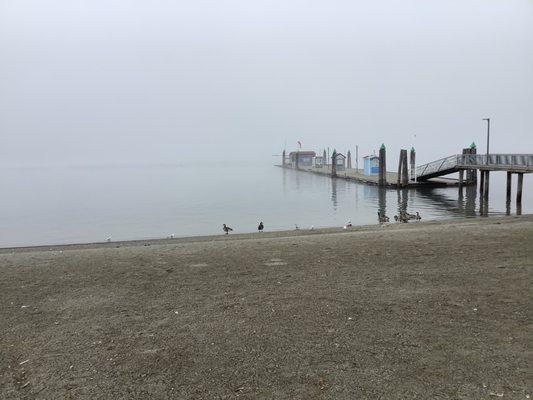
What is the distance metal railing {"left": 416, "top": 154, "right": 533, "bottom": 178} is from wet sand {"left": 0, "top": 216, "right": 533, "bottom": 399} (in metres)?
27.7

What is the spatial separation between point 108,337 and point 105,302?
185 cm

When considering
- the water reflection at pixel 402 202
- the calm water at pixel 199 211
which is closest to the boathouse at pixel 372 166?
the water reflection at pixel 402 202

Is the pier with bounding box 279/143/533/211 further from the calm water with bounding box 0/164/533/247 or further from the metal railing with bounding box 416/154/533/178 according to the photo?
the calm water with bounding box 0/164/533/247

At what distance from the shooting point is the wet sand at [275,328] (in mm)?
4844

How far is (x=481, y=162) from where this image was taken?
43344 mm

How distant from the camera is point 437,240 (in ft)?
43.0

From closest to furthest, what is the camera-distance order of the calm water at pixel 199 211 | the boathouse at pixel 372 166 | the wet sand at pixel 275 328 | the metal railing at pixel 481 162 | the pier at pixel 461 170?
the wet sand at pixel 275 328 < the calm water at pixel 199 211 < the metal railing at pixel 481 162 < the pier at pixel 461 170 < the boathouse at pixel 372 166

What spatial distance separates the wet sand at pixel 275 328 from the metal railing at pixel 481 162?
2773 centimetres

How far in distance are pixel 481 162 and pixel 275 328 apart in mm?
42589

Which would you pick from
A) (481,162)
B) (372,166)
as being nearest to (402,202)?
(481,162)

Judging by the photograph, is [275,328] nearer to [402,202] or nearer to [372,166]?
[402,202]

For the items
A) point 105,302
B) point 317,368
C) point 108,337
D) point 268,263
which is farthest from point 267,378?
point 268,263

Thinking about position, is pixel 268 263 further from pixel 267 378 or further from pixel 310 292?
pixel 267 378

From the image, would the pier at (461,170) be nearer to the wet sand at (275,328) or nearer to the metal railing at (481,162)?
the metal railing at (481,162)
